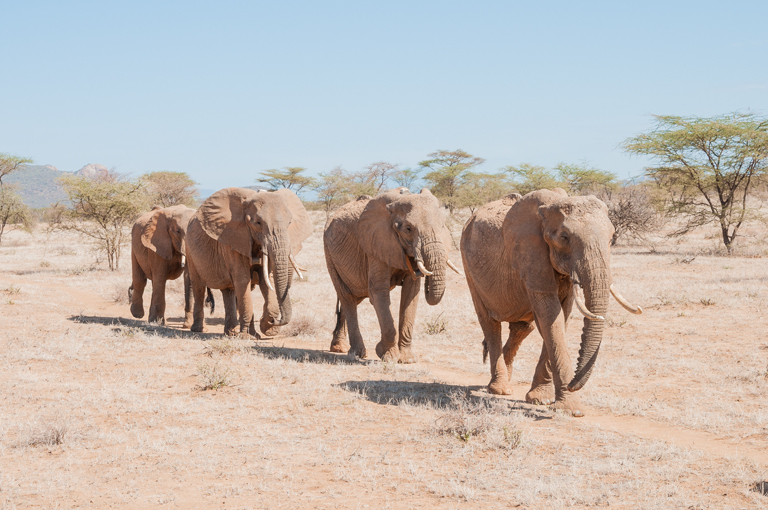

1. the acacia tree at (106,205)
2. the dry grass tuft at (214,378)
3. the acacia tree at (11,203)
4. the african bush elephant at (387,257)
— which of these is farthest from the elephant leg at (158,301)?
the acacia tree at (11,203)

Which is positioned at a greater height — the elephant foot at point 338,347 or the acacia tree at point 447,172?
the acacia tree at point 447,172

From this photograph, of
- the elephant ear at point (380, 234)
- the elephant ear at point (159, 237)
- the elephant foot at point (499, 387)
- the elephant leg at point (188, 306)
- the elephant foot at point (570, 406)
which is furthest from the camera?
the elephant ear at point (159, 237)

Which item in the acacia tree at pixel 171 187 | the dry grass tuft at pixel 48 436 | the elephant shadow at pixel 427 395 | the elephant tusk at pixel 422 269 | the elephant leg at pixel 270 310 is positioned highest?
the acacia tree at pixel 171 187

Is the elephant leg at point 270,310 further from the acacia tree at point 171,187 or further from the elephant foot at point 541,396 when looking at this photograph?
the acacia tree at point 171,187

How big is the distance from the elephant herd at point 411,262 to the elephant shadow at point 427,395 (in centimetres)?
26

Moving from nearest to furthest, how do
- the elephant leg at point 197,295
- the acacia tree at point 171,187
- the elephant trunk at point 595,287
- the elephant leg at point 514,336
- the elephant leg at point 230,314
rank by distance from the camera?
the elephant trunk at point 595,287 → the elephant leg at point 514,336 → the elephant leg at point 230,314 → the elephant leg at point 197,295 → the acacia tree at point 171,187

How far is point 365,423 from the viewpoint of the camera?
6.74 metres

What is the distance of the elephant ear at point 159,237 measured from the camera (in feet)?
46.6

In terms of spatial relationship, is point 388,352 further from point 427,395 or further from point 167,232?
point 167,232

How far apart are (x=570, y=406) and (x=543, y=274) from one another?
137 cm

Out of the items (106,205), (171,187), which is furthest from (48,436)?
(171,187)

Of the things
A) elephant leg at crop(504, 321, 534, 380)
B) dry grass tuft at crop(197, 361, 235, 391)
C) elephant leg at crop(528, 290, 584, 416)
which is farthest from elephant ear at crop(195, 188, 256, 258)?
elephant leg at crop(528, 290, 584, 416)

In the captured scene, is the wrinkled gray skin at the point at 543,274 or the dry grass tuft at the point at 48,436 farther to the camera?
the wrinkled gray skin at the point at 543,274

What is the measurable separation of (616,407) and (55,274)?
22.0 meters
